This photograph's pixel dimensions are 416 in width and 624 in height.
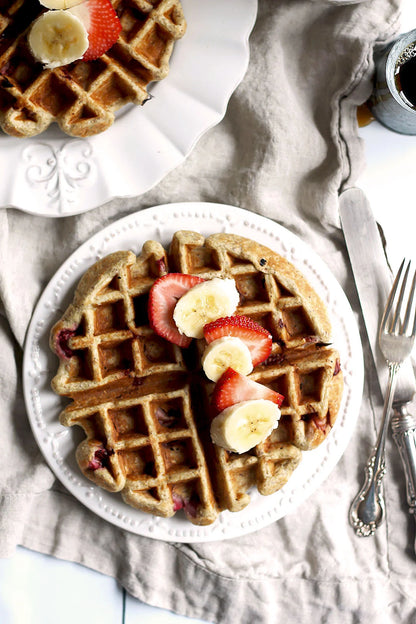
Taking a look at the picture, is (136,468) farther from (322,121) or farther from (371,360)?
(322,121)

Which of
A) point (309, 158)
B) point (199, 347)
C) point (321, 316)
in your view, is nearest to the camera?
point (199, 347)

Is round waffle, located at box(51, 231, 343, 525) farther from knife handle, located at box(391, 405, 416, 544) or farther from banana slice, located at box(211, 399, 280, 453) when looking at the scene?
knife handle, located at box(391, 405, 416, 544)

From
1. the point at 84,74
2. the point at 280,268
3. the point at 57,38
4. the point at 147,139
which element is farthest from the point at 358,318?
the point at 57,38

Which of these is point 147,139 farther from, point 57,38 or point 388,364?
point 388,364

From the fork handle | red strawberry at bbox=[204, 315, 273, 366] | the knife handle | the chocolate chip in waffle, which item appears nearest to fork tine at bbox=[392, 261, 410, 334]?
the fork handle

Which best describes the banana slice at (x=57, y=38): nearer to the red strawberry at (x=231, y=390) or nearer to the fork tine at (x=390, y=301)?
the red strawberry at (x=231, y=390)

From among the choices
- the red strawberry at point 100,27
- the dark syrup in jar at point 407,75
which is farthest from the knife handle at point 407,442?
the red strawberry at point 100,27

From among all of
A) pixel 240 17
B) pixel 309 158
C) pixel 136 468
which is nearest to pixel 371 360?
pixel 309 158
